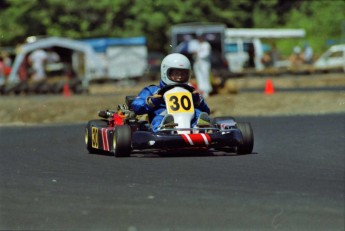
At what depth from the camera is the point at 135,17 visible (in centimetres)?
5538

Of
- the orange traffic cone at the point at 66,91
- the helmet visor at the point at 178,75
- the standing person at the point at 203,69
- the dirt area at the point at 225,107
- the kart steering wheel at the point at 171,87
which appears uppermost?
the helmet visor at the point at 178,75

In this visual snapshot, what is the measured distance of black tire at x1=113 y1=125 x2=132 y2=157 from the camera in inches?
454

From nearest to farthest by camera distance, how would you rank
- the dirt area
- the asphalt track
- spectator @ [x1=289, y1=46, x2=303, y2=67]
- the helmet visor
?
the asphalt track, the helmet visor, the dirt area, spectator @ [x1=289, y1=46, x2=303, y2=67]

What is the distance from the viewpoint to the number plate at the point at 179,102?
11.9 meters

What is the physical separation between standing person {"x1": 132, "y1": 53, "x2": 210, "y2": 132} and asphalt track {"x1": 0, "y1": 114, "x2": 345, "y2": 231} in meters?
0.46

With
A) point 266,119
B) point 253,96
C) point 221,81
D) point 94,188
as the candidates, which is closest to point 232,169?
point 94,188

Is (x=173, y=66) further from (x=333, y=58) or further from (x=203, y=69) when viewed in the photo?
(x=333, y=58)

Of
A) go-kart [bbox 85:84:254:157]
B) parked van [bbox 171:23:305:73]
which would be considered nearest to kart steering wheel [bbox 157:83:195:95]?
go-kart [bbox 85:84:254:157]

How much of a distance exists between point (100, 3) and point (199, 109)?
4341cm

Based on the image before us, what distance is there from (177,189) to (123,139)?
9.83 ft

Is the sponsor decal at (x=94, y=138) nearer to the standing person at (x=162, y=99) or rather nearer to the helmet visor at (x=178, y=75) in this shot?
the standing person at (x=162, y=99)

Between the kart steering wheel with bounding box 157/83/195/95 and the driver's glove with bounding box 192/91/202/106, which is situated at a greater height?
the kart steering wheel with bounding box 157/83/195/95

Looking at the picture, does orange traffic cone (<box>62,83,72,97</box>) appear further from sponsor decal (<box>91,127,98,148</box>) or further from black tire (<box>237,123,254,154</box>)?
black tire (<box>237,123,254,154</box>)

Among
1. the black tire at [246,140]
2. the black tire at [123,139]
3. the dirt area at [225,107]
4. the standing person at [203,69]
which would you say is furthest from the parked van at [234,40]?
the black tire at [123,139]
